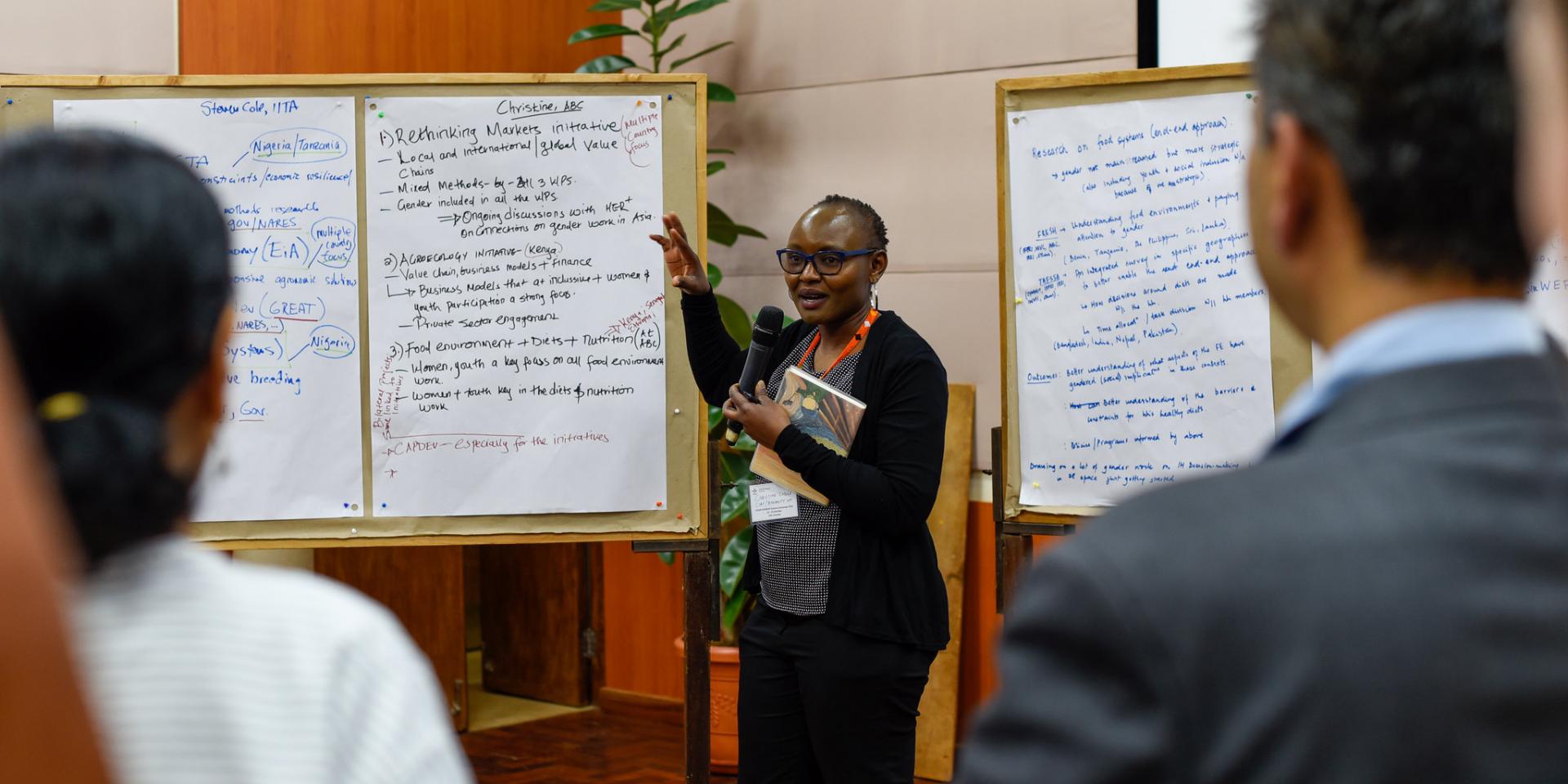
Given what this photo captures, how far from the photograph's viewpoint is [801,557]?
8.54 ft

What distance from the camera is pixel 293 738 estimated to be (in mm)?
784

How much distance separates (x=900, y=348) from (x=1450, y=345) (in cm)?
196

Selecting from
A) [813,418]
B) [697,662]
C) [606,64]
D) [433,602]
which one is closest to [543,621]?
[433,602]

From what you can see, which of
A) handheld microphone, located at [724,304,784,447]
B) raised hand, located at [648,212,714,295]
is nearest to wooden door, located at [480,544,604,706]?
raised hand, located at [648,212,714,295]

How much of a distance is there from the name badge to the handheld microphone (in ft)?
0.58

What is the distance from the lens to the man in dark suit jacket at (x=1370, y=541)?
64 cm

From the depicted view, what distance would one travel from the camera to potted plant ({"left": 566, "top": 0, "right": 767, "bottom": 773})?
4.36 m

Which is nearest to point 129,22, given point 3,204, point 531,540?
point 531,540

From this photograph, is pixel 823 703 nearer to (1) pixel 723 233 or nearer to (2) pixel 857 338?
(2) pixel 857 338

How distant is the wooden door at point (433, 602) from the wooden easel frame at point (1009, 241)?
8.09ft

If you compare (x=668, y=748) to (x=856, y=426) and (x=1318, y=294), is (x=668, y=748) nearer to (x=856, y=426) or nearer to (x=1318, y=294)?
(x=856, y=426)

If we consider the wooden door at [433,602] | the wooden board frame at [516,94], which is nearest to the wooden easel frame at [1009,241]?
the wooden board frame at [516,94]

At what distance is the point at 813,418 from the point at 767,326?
0.81ft

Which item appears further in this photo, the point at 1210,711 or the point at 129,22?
the point at 129,22
